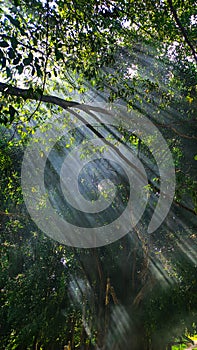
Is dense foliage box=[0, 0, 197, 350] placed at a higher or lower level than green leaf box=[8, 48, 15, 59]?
higher

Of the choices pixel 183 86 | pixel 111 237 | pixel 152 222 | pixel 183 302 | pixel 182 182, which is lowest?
pixel 183 302

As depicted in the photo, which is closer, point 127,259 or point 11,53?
point 11,53

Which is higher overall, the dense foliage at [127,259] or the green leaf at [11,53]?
the dense foliage at [127,259]

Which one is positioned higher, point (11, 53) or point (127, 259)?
point (127, 259)

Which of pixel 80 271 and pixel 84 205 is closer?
pixel 84 205

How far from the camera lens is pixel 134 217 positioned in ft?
13.5

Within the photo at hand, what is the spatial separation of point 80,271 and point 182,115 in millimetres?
2631

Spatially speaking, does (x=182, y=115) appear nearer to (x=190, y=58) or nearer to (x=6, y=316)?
(x=190, y=58)

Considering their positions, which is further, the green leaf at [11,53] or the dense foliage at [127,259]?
the dense foliage at [127,259]

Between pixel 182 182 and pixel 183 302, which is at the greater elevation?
pixel 182 182

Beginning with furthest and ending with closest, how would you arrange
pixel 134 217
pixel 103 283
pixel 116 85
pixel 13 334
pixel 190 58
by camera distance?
pixel 103 283 → pixel 13 334 → pixel 134 217 → pixel 190 58 → pixel 116 85

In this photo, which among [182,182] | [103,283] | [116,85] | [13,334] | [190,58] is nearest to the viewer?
[116,85]

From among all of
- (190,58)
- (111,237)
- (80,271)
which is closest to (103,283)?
(80,271)

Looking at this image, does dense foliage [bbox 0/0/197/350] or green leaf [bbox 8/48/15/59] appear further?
dense foliage [bbox 0/0/197/350]
